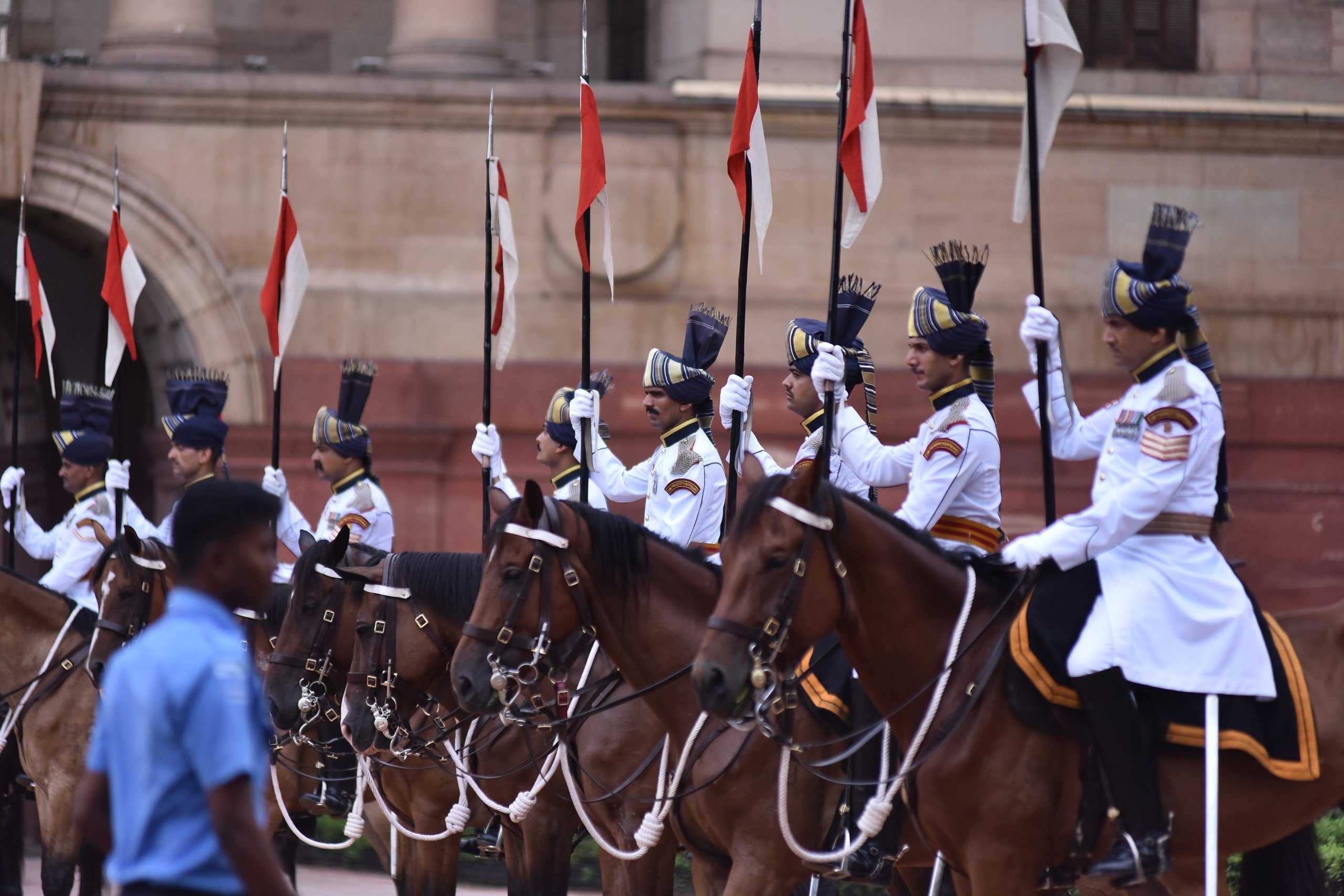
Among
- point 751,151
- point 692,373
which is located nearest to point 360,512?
point 692,373

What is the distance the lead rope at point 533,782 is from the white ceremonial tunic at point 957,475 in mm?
1433

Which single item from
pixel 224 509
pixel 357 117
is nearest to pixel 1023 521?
pixel 357 117

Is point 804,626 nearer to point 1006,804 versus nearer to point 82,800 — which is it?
point 1006,804

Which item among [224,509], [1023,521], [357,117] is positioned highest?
[357,117]

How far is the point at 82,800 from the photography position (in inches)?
147

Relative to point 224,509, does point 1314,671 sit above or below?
below

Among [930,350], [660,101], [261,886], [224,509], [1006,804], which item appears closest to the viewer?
[261,886]

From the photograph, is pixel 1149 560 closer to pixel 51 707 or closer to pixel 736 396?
pixel 736 396

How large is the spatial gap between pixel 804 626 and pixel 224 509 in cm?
243

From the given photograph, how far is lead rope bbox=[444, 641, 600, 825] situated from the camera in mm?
7504

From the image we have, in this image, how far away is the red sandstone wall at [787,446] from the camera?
1421 centimetres

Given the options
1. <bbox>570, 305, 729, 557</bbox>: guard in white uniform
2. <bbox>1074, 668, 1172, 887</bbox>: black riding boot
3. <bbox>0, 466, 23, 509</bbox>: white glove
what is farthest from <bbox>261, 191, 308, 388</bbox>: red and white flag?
<bbox>1074, 668, 1172, 887</bbox>: black riding boot

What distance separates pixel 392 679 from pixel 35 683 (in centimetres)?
291

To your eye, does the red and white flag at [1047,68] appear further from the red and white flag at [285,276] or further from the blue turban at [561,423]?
the red and white flag at [285,276]
